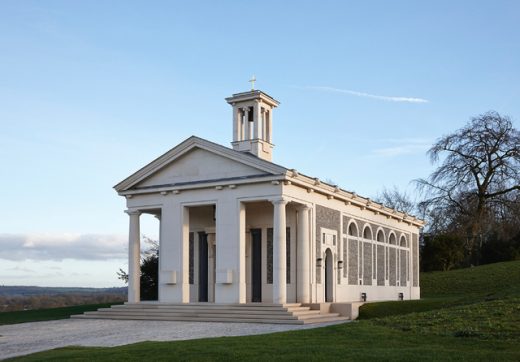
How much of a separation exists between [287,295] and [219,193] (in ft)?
18.6

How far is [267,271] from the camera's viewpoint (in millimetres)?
30578

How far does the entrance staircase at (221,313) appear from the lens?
82.6ft

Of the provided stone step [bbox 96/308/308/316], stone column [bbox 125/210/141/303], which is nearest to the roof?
stone column [bbox 125/210/141/303]

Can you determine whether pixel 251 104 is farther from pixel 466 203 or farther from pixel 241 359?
pixel 466 203

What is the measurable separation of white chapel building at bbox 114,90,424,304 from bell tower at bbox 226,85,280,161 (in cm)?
5

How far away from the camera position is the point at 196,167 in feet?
100

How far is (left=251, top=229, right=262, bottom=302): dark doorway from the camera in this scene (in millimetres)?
31000

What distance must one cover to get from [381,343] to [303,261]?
1387 centimetres

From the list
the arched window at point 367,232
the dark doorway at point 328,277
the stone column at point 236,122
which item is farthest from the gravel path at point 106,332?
the arched window at point 367,232

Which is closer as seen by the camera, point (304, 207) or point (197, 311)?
point (197, 311)

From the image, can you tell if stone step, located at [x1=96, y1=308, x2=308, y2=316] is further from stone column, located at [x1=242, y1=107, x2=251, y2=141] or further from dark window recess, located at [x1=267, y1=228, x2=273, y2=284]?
stone column, located at [x1=242, y1=107, x2=251, y2=141]

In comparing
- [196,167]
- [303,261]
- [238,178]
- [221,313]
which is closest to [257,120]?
[196,167]

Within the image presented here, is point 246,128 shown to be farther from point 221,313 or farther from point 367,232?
point 221,313

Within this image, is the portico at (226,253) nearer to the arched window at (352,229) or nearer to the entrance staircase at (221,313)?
the entrance staircase at (221,313)
